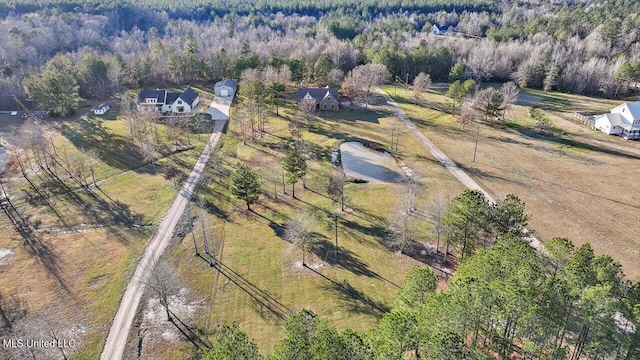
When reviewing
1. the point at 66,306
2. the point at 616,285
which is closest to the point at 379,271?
the point at 616,285

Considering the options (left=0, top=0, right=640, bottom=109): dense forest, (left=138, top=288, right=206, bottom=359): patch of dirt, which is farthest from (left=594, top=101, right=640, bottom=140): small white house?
(left=138, top=288, right=206, bottom=359): patch of dirt

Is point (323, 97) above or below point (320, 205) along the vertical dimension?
above

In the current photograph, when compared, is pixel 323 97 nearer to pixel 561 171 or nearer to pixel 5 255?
pixel 561 171

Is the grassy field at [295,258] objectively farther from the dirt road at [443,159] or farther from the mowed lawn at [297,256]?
the dirt road at [443,159]

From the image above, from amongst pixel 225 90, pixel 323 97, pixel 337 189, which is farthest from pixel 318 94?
pixel 337 189

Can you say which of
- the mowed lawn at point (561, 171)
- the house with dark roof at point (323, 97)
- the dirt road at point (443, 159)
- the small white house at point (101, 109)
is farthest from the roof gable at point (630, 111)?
the small white house at point (101, 109)

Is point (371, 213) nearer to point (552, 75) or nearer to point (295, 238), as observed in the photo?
point (295, 238)
